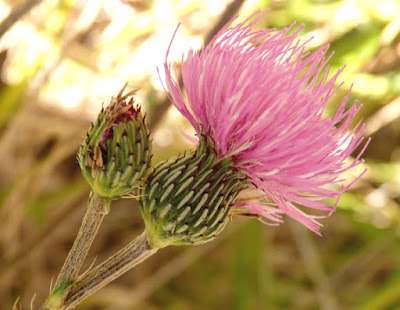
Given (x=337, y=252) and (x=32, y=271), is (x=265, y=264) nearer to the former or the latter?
(x=337, y=252)

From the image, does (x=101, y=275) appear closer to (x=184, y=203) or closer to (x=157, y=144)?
(x=184, y=203)

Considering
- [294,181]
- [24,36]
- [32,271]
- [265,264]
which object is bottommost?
[265,264]

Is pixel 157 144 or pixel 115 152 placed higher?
pixel 157 144

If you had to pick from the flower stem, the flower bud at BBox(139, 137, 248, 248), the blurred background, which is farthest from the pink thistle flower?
the blurred background

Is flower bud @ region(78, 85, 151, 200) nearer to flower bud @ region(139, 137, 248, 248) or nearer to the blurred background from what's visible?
flower bud @ region(139, 137, 248, 248)

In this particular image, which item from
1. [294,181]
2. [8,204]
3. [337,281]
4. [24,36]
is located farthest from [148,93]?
[337,281]

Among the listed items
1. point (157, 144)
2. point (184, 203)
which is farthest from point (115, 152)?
point (157, 144)

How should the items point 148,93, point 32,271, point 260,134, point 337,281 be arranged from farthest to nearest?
point 337,281, point 32,271, point 148,93, point 260,134
